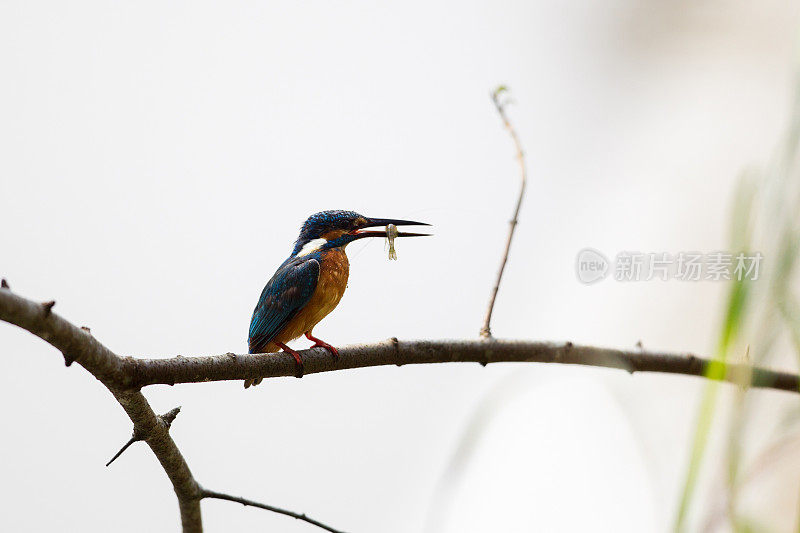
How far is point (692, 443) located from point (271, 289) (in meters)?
1.12

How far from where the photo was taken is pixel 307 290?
1.52 meters

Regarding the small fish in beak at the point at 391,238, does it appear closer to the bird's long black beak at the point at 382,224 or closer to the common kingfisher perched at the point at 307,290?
the bird's long black beak at the point at 382,224

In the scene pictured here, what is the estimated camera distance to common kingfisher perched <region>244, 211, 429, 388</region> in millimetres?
1503

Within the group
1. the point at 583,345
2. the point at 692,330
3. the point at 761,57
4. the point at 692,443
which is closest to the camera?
the point at 692,443

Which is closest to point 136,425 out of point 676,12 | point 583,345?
point 583,345

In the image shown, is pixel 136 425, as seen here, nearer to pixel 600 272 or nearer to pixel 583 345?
pixel 583 345

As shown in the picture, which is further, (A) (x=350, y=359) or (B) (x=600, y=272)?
(B) (x=600, y=272)

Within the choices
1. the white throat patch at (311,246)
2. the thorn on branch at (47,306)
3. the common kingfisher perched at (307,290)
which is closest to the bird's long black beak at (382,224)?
the common kingfisher perched at (307,290)

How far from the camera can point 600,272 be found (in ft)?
5.02

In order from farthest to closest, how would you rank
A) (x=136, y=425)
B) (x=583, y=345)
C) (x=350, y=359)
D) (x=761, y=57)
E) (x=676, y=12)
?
(x=676, y=12) < (x=761, y=57) < (x=583, y=345) < (x=350, y=359) < (x=136, y=425)

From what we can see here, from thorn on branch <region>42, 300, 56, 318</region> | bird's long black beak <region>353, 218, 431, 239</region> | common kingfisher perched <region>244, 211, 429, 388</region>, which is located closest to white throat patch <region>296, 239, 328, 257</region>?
common kingfisher perched <region>244, 211, 429, 388</region>

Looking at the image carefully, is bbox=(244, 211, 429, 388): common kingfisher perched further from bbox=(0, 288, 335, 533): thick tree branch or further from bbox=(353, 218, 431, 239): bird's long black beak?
bbox=(0, 288, 335, 533): thick tree branch

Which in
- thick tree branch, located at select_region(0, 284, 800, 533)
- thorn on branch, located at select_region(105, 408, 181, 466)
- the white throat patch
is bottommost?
thorn on branch, located at select_region(105, 408, 181, 466)

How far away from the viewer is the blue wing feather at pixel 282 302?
1.50 m
